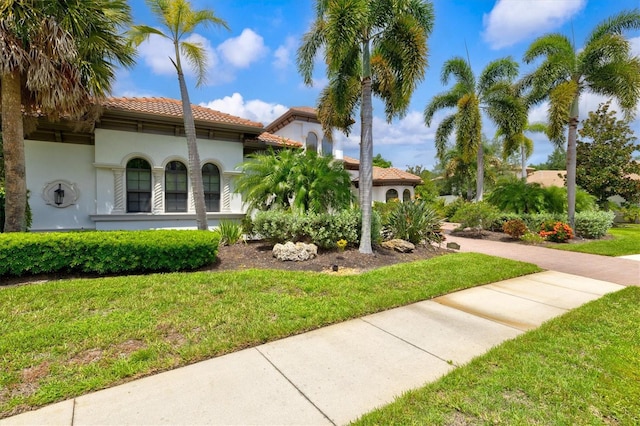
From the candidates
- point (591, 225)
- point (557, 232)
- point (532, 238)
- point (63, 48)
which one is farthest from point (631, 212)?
point (63, 48)

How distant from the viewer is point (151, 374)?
10.4ft

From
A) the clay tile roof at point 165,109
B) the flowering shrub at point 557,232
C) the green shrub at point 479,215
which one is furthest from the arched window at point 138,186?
the flowering shrub at point 557,232

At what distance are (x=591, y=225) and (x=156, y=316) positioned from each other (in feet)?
63.3

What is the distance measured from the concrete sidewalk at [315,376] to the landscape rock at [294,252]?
3.76 metres

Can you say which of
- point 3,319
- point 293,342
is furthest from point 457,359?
point 3,319

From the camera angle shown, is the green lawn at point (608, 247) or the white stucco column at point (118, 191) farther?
the green lawn at point (608, 247)

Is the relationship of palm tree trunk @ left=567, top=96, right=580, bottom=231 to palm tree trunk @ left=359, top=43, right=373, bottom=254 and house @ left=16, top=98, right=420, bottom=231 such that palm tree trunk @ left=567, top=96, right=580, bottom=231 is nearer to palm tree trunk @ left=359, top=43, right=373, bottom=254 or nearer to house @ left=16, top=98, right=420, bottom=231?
palm tree trunk @ left=359, top=43, right=373, bottom=254

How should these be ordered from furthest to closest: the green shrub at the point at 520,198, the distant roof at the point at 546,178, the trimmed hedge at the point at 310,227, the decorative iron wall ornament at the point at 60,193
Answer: the distant roof at the point at 546,178 < the green shrub at the point at 520,198 < the decorative iron wall ornament at the point at 60,193 < the trimmed hedge at the point at 310,227

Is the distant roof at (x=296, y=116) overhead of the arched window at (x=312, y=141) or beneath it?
overhead

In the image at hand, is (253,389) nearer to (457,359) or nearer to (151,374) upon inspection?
(151,374)

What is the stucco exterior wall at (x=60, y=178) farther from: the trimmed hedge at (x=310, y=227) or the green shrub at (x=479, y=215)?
the green shrub at (x=479, y=215)

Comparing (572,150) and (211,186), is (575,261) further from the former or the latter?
(211,186)

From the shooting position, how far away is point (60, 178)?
9914 millimetres

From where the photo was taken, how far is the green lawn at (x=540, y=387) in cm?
257
